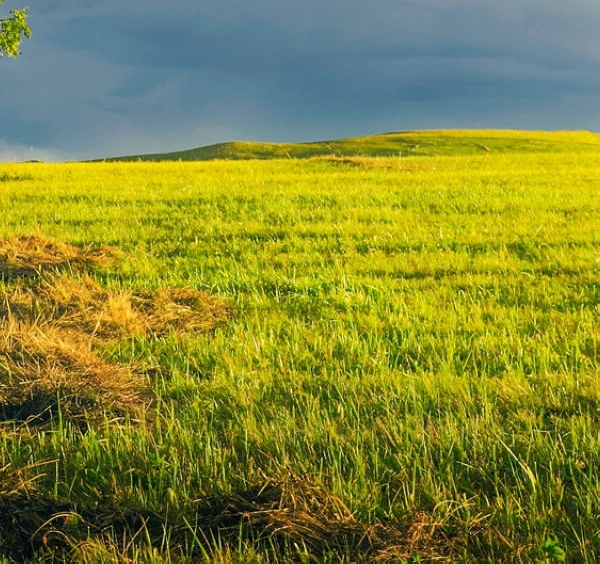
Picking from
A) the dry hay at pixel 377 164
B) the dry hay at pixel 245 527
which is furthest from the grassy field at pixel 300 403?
the dry hay at pixel 377 164

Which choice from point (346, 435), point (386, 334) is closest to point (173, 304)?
point (386, 334)

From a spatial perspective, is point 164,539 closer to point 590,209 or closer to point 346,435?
point 346,435

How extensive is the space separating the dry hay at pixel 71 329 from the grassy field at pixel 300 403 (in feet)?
0.08

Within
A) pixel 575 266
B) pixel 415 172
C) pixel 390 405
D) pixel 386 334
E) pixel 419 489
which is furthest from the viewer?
pixel 415 172

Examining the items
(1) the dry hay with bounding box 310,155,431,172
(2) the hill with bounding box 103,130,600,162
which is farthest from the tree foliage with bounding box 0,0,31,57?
(2) the hill with bounding box 103,130,600,162

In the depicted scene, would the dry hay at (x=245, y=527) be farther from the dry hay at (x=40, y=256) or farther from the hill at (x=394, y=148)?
the hill at (x=394, y=148)

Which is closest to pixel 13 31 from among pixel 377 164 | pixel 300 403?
pixel 377 164

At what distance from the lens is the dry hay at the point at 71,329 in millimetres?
4332

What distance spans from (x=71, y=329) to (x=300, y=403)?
269 cm

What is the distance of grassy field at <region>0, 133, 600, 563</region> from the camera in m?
2.85

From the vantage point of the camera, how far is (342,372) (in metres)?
4.77

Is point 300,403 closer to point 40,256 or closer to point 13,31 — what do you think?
point 40,256

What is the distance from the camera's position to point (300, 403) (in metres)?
4.18

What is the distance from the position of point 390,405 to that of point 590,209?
12437mm
